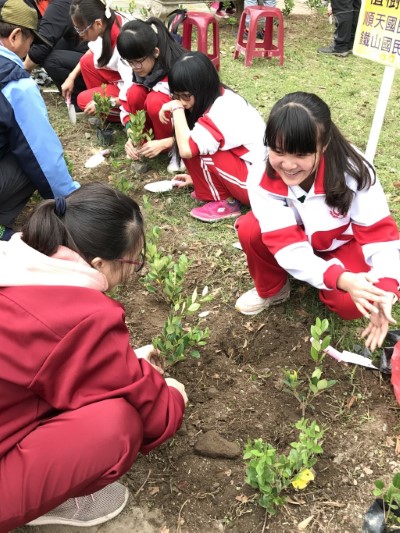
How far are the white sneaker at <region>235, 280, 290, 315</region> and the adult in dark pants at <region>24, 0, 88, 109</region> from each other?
322 centimetres

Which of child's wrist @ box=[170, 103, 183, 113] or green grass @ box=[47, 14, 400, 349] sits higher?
child's wrist @ box=[170, 103, 183, 113]

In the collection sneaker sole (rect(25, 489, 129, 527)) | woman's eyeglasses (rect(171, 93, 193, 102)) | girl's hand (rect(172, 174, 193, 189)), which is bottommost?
sneaker sole (rect(25, 489, 129, 527))

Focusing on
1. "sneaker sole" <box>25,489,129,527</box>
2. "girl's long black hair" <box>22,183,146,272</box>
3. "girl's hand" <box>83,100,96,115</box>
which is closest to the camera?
"girl's long black hair" <box>22,183,146,272</box>

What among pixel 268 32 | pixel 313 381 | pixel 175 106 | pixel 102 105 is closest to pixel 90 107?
pixel 102 105

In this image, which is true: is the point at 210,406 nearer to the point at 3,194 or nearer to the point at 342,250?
the point at 342,250

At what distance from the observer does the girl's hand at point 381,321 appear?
1931mm

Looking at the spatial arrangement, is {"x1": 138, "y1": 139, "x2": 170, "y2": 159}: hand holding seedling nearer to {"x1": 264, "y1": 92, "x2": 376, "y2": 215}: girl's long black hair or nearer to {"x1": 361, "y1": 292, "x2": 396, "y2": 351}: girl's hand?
Answer: {"x1": 264, "y1": 92, "x2": 376, "y2": 215}: girl's long black hair

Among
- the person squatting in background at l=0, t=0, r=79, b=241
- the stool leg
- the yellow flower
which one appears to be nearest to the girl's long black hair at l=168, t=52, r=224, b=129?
the person squatting in background at l=0, t=0, r=79, b=241

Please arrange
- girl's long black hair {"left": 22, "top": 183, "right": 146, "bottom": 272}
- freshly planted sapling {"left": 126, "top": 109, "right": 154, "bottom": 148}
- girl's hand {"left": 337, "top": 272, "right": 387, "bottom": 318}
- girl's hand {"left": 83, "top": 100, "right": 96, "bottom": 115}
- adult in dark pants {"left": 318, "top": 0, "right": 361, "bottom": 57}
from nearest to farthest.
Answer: girl's long black hair {"left": 22, "top": 183, "right": 146, "bottom": 272} < girl's hand {"left": 337, "top": 272, "right": 387, "bottom": 318} < freshly planted sapling {"left": 126, "top": 109, "right": 154, "bottom": 148} < girl's hand {"left": 83, "top": 100, "right": 96, "bottom": 115} < adult in dark pants {"left": 318, "top": 0, "right": 361, "bottom": 57}

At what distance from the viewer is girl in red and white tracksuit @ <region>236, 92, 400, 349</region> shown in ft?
6.49

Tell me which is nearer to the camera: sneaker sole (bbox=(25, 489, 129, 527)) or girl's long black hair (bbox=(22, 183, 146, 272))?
girl's long black hair (bbox=(22, 183, 146, 272))

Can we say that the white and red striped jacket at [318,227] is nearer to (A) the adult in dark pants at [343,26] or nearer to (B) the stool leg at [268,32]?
(B) the stool leg at [268,32]

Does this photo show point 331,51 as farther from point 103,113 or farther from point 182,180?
point 182,180

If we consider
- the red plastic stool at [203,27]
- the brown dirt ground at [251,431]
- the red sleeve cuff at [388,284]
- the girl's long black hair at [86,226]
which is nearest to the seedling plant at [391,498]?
the brown dirt ground at [251,431]
